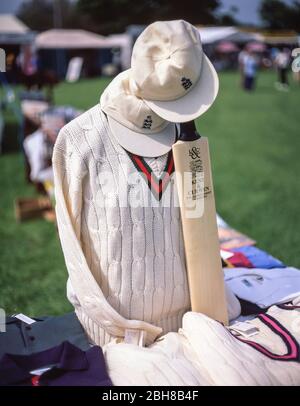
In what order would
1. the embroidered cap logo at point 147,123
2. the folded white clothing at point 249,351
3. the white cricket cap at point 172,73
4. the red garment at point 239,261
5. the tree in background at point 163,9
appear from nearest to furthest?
1. the folded white clothing at point 249,351
2. the white cricket cap at point 172,73
3. the embroidered cap logo at point 147,123
4. the tree in background at point 163,9
5. the red garment at point 239,261

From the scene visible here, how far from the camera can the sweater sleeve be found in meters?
1.58

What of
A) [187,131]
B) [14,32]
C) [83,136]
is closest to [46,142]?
[14,32]

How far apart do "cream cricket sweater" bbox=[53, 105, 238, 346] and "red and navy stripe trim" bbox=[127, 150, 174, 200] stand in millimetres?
14

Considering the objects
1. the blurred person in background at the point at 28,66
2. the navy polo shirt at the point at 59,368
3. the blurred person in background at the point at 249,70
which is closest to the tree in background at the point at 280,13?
the navy polo shirt at the point at 59,368

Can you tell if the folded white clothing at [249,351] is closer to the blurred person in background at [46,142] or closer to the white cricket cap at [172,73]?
the white cricket cap at [172,73]

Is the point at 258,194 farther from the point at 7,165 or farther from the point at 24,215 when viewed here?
the point at 7,165

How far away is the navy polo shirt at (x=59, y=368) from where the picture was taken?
1.43 m

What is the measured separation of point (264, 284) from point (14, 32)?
340 cm

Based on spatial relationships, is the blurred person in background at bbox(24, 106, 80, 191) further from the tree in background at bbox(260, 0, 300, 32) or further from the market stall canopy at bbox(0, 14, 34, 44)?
the tree in background at bbox(260, 0, 300, 32)

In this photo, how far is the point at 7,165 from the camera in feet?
20.9

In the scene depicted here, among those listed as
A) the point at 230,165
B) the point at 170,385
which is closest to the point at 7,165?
the point at 230,165

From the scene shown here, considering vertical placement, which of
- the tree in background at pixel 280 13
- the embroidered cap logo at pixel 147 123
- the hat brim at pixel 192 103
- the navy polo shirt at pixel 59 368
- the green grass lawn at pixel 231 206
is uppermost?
the tree in background at pixel 280 13

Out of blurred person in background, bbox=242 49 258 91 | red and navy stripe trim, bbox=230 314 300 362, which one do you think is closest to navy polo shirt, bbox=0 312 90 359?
red and navy stripe trim, bbox=230 314 300 362

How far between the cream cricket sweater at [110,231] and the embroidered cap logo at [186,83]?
27 cm
